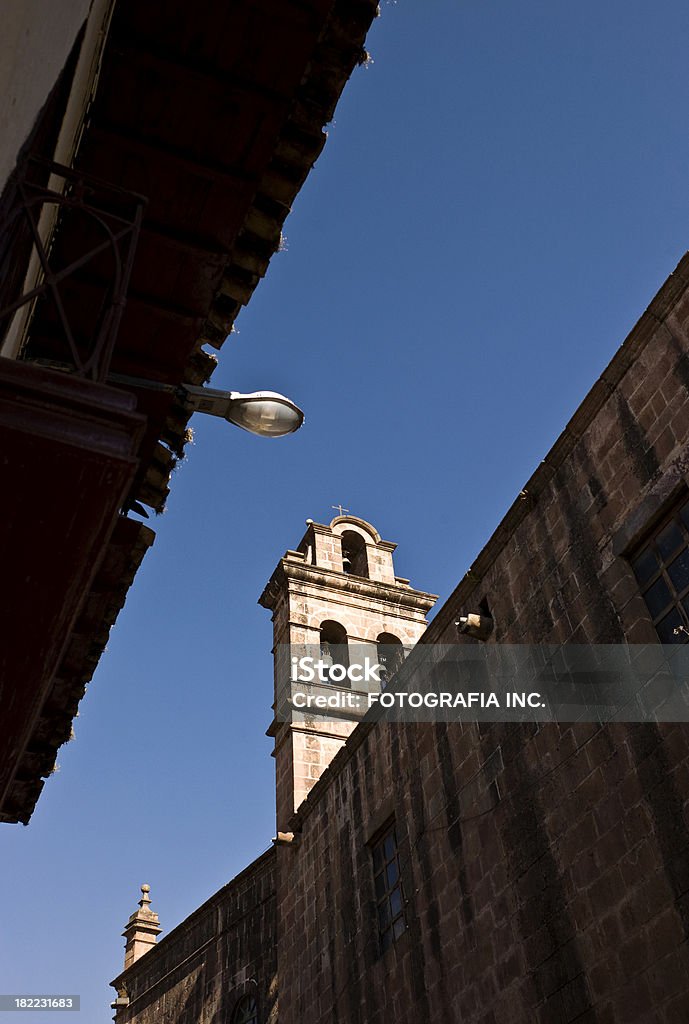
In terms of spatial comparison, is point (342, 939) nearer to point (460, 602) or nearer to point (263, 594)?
point (460, 602)

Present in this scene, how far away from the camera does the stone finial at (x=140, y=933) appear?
21.1 metres

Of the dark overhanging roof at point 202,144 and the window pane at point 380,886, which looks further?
the window pane at point 380,886

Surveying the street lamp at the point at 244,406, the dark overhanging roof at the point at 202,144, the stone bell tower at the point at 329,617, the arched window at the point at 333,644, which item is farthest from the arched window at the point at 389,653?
the street lamp at the point at 244,406

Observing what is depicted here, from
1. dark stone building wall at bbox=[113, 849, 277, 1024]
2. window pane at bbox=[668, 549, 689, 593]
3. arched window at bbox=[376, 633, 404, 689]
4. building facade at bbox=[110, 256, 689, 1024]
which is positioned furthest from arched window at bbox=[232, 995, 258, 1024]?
window pane at bbox=[668, 549, 689, 593]

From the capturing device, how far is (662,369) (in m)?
7.62

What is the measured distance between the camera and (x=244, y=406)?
4914 mm

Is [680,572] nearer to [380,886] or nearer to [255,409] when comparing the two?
[255,409]

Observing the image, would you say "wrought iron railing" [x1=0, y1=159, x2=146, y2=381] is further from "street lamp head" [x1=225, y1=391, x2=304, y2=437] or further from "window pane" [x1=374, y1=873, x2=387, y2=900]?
"window pane" [x1=374, y1=873, x2=387, y2=900]

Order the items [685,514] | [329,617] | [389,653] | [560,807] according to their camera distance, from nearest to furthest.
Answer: [685,514]
[560,807]
[329,617]
[389,653]

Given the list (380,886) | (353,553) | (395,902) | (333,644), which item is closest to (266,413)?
(395,902)

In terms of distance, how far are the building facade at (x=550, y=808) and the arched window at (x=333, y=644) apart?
439 cm

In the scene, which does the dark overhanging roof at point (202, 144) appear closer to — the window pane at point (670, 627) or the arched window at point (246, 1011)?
the window pane at point (670, 627)

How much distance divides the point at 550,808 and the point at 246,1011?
9821mm

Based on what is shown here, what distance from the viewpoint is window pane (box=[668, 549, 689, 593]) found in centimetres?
703
